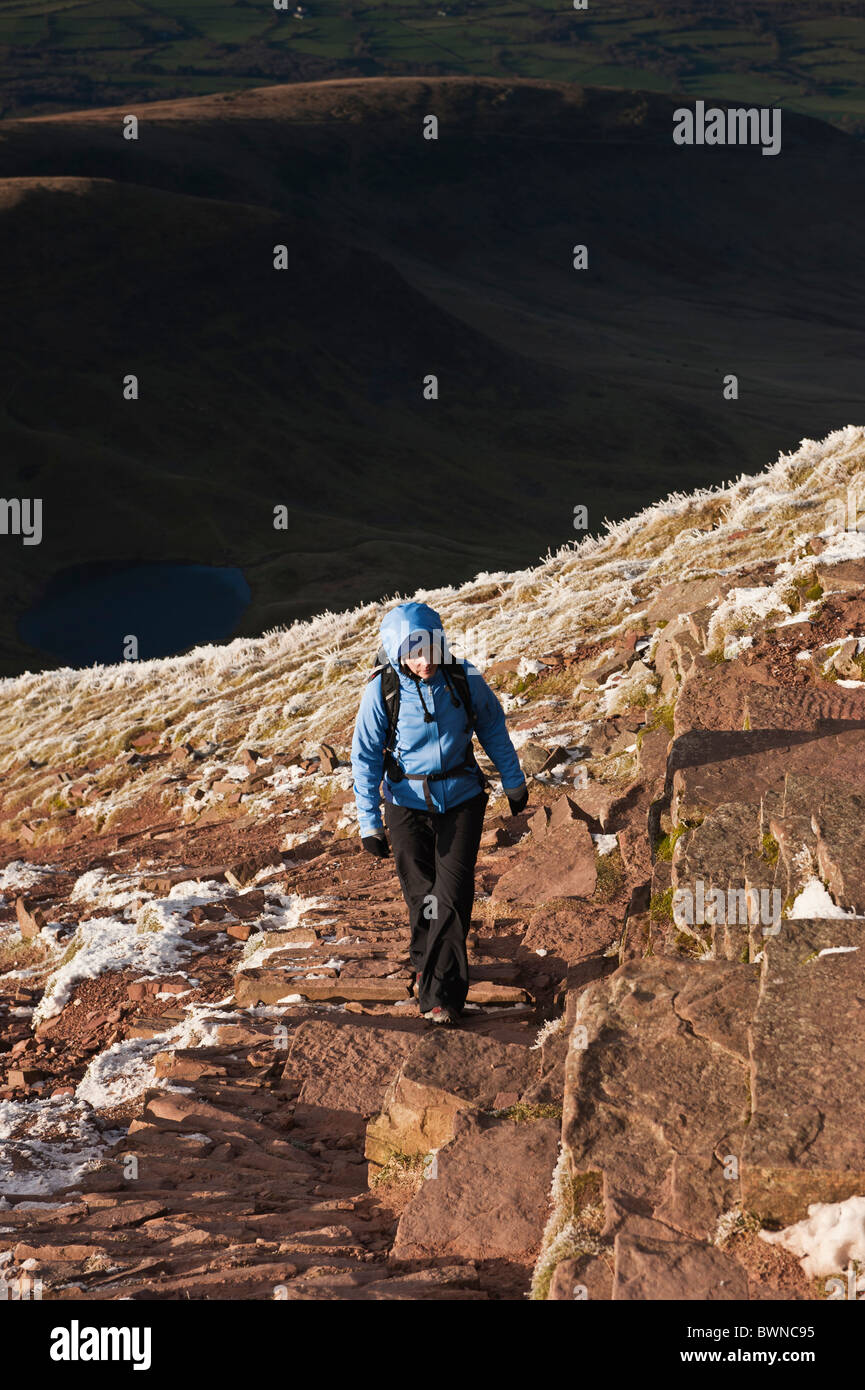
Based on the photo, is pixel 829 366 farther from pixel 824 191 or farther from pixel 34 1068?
pixel 34 1068

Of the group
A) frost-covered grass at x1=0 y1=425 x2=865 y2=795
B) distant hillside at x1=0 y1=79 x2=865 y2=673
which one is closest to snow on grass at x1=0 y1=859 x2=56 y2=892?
frost-covered grass at x1=0 y1=425 x2=865 y2=795

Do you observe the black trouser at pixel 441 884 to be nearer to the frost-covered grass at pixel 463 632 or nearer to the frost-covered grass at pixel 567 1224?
the frost-covered grass at pixel 567 1224

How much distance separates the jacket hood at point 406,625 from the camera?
6.17 meters

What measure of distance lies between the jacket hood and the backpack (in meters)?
0.11

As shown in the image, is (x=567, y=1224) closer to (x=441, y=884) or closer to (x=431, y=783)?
(x=441, y=884)

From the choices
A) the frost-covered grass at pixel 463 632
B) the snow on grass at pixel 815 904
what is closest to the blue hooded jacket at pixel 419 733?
the snow on grass at pixel 815 904

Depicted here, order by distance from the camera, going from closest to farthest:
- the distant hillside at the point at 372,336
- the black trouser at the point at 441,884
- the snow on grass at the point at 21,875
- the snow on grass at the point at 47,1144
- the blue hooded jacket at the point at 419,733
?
the snow on grass at the point at 47,1144
the blue hooded jacket at the point at 419,733
the black trouser at the point at 441,884
the snow on grass at the point at 21,875
the distant hillside at the point at 372,336

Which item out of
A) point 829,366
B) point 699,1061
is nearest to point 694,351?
point 829,366

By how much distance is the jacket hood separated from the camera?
617 centimetres

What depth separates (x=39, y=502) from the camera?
60.0 meters

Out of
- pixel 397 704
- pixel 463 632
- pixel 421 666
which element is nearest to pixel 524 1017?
pixel 397 704

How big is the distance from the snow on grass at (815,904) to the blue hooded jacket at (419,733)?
6.36 feet

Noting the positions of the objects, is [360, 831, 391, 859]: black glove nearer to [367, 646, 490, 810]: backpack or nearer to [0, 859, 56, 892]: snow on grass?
[367, 646, 490, 810]: backpack

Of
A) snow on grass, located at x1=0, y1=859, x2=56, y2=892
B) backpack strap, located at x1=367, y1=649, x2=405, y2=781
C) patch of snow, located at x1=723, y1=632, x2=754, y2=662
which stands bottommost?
snow on grass, located at x1=0, y1=859, x2=56, y2=892
